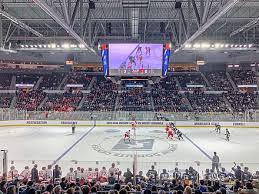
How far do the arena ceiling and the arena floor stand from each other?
562cm

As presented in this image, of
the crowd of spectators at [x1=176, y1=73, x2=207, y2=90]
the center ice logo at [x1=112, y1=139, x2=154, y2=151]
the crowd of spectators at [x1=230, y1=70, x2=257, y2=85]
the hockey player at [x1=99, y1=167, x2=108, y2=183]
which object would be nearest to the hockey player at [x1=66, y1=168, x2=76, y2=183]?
the hockey player at [x1=99, y1=167, x2=108, y2=183]

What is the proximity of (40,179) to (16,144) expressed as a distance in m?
9.47

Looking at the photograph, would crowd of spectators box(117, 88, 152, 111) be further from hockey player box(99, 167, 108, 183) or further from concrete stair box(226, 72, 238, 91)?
hockey player box(99, 167, 108, 183)

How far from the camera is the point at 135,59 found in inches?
709

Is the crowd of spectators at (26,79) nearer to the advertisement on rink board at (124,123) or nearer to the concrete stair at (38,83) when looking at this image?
the concrete stair at (38,83)

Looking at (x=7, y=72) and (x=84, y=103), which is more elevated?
(x=7, y=72)

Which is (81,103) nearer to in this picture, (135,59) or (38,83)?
(38,83)

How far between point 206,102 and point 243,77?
8.82 m

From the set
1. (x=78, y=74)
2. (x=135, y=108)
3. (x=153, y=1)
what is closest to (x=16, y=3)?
(x=153, y=1)

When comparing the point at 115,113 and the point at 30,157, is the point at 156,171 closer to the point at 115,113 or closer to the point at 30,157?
the point at 30,157

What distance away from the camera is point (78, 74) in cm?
4425

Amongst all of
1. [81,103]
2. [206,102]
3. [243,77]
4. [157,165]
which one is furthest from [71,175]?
[243,77]

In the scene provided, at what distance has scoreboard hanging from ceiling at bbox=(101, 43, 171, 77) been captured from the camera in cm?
1773

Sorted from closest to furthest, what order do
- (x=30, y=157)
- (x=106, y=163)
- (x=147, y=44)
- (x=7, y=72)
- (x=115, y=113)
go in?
(x=106, y=163) < (x=30, y=157) < (x=147, y=44) < (x=115, y=113) < (x=7, y=72)
